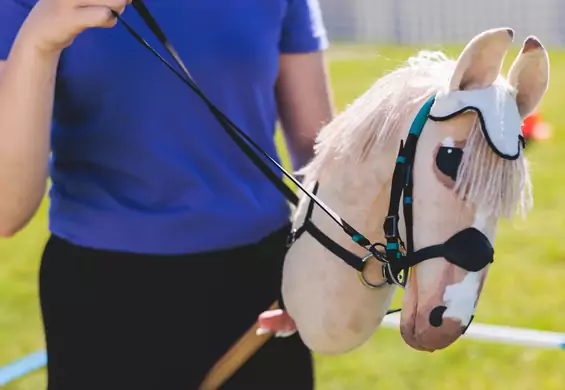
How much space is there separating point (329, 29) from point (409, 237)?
39.4 ft

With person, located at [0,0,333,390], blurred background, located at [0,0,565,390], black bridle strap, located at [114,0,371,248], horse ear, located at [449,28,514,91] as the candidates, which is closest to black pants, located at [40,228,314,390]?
person, located at [0,0,333,390]

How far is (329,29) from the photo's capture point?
12.7 m

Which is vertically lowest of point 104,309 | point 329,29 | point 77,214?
point 329,29

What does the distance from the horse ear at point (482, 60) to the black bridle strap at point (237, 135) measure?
0.68ft

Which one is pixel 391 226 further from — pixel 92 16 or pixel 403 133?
pixel 92 16

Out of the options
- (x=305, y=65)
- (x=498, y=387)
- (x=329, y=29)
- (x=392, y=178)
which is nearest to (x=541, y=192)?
(x=498, y=387)

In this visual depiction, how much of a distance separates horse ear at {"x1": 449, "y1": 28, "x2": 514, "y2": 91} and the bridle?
0.04m

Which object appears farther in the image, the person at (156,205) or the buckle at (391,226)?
the person at (156,205)

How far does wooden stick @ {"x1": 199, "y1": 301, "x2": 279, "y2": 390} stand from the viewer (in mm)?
1226

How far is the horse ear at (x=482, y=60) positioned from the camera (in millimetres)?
892

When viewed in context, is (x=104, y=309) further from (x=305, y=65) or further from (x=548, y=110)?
(x=548, y=110)

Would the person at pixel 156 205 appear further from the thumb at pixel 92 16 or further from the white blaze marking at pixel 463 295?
the white blaze marking at pixel 463 295

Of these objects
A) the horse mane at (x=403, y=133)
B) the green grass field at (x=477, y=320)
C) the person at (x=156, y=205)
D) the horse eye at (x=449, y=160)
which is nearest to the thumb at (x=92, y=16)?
the person at (x=156, y=205)

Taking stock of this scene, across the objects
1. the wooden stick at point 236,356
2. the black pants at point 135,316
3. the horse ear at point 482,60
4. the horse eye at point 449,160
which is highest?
the horse ear at point 482,60
